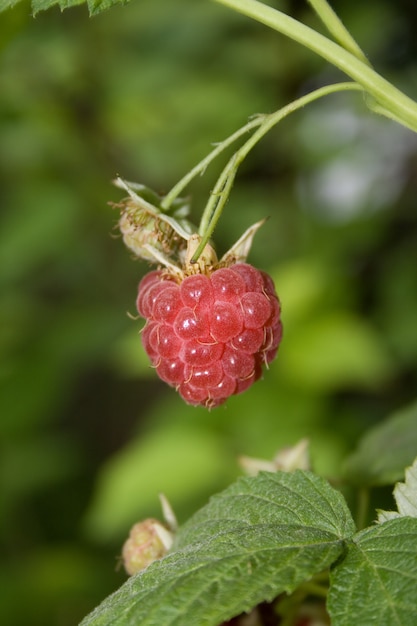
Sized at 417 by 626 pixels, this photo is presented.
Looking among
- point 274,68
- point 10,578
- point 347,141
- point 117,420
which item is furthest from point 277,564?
point 117,420

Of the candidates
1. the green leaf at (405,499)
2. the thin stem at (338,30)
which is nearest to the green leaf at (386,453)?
the green leaf at (405,499)

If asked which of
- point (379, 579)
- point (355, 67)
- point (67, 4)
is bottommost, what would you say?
point (379, 579)

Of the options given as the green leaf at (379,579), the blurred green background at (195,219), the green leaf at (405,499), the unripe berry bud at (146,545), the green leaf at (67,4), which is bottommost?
the green leaf at (379,579)

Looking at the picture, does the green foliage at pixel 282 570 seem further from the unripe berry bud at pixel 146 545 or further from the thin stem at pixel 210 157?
the thin stem at pixel 210 157

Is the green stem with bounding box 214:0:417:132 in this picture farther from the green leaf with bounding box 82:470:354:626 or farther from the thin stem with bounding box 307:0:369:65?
the green leaf with bounding box 82:470:354:626

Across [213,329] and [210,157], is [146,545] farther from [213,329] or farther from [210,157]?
[210,157]

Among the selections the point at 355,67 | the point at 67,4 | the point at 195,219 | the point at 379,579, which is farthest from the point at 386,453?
the point at 195,219

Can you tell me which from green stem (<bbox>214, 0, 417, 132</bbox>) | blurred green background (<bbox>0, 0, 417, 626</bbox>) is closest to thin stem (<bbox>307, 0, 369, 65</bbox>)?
green stem (<bbox>214, 0, 417, 132</bbox>)
